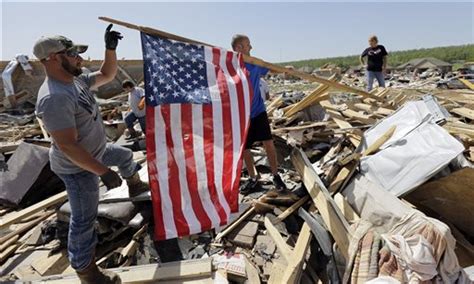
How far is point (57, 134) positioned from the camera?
214 cm

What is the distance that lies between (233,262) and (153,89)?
65.6 inches

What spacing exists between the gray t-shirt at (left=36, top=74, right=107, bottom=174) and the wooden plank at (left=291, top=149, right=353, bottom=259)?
2033 millimetres

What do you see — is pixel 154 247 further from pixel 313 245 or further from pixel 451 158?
pixel 451 158

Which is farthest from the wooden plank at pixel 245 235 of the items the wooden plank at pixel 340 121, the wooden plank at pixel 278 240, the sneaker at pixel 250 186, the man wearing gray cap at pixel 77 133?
the wooden plank at pixel 340 121

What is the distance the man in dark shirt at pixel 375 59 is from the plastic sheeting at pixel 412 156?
4.66 meters

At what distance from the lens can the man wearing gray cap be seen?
216 centimetres

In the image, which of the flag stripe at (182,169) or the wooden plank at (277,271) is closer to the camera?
the wooden plank at (277,271)

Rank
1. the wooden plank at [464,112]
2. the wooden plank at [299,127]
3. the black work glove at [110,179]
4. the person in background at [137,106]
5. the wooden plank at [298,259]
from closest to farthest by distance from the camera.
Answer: the black work glove at [110,179] < the wooden plank at [298,259] < the wooden plank at [464,112] < the wooden plank at [299,127] < the person in background at [137,106]

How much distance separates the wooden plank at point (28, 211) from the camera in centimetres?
375

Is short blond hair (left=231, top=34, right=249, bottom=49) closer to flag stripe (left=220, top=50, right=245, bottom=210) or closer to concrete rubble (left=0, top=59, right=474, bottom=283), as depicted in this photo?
flag stripe (left=220, top=50, right=245, bottom=210)

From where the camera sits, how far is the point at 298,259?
2.79 meters

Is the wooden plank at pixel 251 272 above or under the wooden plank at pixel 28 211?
under

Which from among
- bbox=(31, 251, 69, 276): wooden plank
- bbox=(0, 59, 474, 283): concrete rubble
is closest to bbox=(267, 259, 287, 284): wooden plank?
bbox=(0, 59, 474, 283): concrete rubble

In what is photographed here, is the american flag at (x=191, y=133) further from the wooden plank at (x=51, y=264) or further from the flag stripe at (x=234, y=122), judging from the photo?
the wooden plank at (x=51, y=264)
